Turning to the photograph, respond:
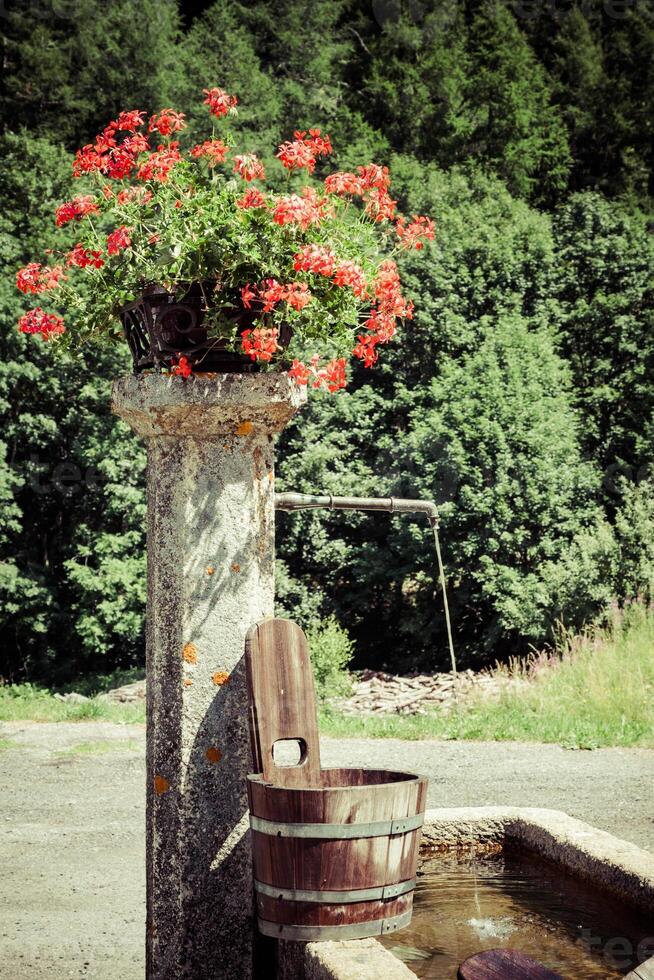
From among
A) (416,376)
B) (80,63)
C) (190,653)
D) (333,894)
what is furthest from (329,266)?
(80,63)

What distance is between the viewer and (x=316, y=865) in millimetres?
2527

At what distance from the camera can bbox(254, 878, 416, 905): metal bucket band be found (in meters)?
2.55

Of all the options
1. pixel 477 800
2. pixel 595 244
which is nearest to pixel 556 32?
pixel 595 244

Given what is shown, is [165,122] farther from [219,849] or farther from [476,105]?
[476,105]

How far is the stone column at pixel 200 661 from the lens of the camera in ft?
9.30

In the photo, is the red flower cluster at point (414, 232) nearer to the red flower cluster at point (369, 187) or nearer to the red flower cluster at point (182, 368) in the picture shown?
the red flower cluster at point (369, 187)

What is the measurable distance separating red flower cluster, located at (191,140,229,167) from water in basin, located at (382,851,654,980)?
2.59m

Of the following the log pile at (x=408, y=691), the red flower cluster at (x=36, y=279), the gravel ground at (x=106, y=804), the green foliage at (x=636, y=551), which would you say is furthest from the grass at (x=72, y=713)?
the red flower cluster at (x=36, y=279)

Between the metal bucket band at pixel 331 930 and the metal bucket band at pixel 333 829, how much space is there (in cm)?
26

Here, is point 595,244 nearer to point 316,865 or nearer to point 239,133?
point 239,133

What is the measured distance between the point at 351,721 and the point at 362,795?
8527 mm

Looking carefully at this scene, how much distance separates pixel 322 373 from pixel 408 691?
12768mm

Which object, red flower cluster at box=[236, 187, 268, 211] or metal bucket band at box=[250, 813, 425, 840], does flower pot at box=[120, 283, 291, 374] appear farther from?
metal bucket band at box=[250, 813, 425, 840]

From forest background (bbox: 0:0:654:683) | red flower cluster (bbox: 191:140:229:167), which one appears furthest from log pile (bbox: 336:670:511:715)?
red flower cluster (bbox: 191:140:229:167)
